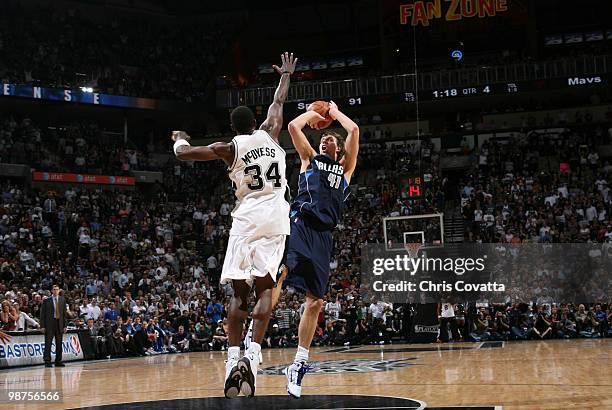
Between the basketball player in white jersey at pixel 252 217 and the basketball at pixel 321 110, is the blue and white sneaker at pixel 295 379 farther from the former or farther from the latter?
the basketball at pixel 321 110

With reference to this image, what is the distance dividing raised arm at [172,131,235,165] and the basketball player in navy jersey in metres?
0.93

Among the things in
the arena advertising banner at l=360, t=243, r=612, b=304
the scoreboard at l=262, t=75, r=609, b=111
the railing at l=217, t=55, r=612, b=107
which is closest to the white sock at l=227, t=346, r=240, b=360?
the arena advertising banner at l=360, t=243, r=612, b=304

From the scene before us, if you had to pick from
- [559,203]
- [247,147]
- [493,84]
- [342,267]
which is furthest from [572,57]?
[247,147]

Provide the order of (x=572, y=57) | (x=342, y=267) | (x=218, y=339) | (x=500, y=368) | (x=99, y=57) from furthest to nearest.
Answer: (x=99, y=57)
(x=572, y=57)
(x=342, y=267)
(x=218, y=339)
(x=500, y=368)

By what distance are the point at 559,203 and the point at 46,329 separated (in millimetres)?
16793

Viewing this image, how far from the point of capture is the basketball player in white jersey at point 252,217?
237 inches

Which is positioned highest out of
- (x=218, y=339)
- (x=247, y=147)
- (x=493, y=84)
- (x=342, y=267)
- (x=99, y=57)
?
(x=99, y=57)

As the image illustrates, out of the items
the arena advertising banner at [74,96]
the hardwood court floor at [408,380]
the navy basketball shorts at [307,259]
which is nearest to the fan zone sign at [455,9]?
the arena advertising banner at [74,96]

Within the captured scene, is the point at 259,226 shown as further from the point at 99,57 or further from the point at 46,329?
the point at 99,57

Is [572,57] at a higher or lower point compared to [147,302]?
higher

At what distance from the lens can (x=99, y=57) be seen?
110ft

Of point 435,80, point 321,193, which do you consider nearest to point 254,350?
point 321,193

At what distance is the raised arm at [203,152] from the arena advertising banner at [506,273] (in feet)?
47.8

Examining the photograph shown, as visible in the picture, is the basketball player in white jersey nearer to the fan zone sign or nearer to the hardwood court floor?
the hardwood court floor
